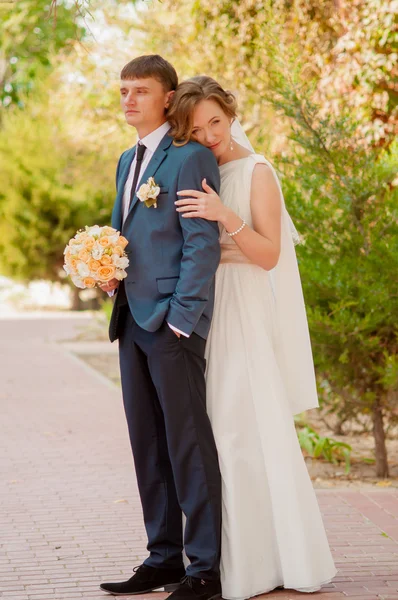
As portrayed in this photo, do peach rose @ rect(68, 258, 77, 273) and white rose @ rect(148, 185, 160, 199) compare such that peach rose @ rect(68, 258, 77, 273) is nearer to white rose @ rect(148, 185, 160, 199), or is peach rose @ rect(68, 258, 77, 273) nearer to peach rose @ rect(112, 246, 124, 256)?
peach rose @ rect(112, 246, 124, 256)

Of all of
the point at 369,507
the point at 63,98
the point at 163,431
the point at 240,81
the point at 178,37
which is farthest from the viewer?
the point at 63,98

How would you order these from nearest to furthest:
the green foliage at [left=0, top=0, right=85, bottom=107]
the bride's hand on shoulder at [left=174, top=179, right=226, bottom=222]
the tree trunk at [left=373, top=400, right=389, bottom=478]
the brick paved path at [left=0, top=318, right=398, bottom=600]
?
the bride's hand on shoulder at [left=174, top=179, right=226, bottom=222]
the brick paved path at [left=0, top=318, right=398, bottom=600]
the tree trunk at [left=373, top=400, right=389, bottom=478]
the green foliage at [left=0, top=0, right=85, bottom=107]

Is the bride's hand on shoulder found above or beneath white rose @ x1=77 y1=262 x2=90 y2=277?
above

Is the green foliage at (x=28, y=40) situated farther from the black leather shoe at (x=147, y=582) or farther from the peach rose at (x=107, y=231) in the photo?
the black leather shoe at (x=147, y=582)

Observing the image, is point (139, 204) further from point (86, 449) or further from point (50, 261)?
point (50, 261)

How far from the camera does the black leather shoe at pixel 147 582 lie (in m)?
4.25

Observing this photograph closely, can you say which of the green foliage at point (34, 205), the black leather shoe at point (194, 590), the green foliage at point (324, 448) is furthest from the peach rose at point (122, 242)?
the green foliage at point (34, 205)

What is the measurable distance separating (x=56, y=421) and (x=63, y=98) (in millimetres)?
6310

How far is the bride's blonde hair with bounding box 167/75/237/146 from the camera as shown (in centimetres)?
393

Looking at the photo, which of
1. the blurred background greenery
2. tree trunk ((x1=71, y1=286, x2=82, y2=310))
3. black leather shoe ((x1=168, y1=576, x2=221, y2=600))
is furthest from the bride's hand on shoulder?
tree trunk ((x1=71, y1=286, x2=82, y2=310))

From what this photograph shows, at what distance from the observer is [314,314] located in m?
6.17

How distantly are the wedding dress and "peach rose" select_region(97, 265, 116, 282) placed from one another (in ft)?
1.72

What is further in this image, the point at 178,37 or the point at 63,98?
the point at 63,98

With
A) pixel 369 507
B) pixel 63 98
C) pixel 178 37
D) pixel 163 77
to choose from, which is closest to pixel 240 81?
pixel 178 37
